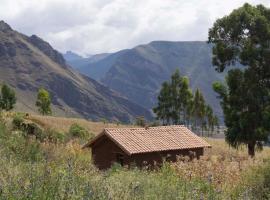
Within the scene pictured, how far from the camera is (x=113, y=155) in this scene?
2462 cm

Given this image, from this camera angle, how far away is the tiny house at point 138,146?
23.8m

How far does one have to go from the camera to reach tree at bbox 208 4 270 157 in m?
30.3

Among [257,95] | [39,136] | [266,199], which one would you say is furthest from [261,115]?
[266,199]

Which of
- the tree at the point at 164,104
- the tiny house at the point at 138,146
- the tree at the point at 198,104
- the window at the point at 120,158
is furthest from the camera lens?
the tree at the point at 198,104

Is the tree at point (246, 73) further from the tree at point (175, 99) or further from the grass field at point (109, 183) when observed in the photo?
the tree at point (175, 99)

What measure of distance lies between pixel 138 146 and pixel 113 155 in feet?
5.19

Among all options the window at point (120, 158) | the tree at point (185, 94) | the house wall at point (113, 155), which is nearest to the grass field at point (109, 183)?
the house wall at point (113, 155)

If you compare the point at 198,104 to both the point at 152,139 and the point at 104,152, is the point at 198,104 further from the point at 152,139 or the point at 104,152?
the point at 104,152

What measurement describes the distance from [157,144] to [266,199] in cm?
1463

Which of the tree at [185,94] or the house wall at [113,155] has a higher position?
the tree at [185,94]

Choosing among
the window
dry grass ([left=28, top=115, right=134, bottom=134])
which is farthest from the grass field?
dry grass ([left=28, top=115, right=134, bottom=134])

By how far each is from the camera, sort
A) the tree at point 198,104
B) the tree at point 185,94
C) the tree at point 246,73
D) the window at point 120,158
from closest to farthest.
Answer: the window at point 120,158 → the tree at point 246,73 → the tree at point 185,94 → the tree at point 198,104

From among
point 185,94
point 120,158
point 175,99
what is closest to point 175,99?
point 175,99

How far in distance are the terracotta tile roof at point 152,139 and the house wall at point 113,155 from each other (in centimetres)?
33
